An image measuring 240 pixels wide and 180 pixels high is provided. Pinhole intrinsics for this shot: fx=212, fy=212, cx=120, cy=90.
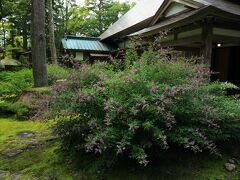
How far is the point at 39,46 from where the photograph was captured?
20.7 ft

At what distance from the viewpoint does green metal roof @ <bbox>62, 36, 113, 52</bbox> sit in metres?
12.3

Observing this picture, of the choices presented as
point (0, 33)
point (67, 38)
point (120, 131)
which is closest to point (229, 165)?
point (120, 131)

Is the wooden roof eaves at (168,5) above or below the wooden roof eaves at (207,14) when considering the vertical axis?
above

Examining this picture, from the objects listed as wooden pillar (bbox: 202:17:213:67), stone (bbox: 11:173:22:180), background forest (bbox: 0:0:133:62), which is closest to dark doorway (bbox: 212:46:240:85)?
wooden pillar (bbox: 202:17:213:67)

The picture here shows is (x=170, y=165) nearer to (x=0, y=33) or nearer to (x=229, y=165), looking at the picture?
(x=229, y=165)

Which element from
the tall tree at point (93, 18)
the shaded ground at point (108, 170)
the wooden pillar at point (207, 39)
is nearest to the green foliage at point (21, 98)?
the shaded ground at point (108, 170)

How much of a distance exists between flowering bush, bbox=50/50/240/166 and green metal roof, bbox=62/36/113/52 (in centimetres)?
999

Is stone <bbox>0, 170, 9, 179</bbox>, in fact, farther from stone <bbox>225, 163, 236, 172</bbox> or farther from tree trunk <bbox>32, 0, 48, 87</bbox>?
tree trunk <bbox>32, 0, 48, 87</bbox>

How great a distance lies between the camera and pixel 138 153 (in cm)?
195

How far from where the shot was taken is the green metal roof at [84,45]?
1229 cm

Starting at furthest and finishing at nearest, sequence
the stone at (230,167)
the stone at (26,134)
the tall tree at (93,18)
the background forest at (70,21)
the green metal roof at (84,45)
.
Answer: the tall tree at (93,18) → the background forest at (70,21) → the green metal roof at (84,45) → the stone at (26,134) → the stone at (230,167)

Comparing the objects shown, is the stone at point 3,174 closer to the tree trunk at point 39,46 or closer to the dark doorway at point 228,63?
the tree trunk at point 39,46

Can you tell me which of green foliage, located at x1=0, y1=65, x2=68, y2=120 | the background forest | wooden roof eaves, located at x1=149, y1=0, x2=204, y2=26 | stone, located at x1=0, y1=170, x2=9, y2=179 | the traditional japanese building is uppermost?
the background forest

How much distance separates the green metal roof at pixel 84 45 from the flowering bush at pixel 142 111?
393 inches
